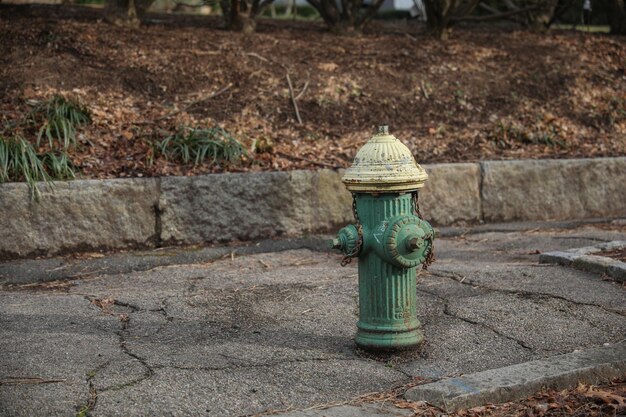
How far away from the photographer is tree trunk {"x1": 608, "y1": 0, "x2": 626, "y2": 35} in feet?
37.7

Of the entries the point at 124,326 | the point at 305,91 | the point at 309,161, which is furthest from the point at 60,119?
the point at 124,326

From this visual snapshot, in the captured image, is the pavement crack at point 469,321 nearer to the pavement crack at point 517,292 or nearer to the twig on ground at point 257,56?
the pavement crack at point 517,292

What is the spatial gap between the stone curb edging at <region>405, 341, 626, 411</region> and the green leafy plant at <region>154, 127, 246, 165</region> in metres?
3.79

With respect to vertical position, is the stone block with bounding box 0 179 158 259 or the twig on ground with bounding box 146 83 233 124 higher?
the twig on ground with bounding box 146 83 233 124

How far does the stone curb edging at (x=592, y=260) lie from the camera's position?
5723 millimetres

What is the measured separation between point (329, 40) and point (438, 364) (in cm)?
637

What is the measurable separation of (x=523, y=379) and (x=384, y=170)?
115 centimetres

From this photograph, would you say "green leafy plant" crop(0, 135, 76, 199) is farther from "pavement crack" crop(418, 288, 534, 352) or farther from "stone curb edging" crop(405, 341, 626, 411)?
"stone curb edging" crop(405, 341, 626, 411)

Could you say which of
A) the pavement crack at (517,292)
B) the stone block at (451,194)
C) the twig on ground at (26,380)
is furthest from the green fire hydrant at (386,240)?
the stone block at (451,194)

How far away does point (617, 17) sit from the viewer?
11594 millimetres

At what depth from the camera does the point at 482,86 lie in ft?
30.8

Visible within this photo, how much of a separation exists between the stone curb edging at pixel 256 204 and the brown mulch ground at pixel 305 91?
32 centimetres

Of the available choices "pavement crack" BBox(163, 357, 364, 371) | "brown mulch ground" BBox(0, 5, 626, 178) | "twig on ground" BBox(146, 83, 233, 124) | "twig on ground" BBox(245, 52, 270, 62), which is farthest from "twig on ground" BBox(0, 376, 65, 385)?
"twig on ground" BBox(245, 52, 270, 62)

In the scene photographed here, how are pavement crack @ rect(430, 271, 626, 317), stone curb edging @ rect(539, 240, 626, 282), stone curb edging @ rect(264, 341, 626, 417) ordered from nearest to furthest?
stone curb edging @ rect(264, 341, 626, 417), pavement crack @ rect(430, 271, 626, 317), stone curb edging @ rect(539, 240, 626, 282)
